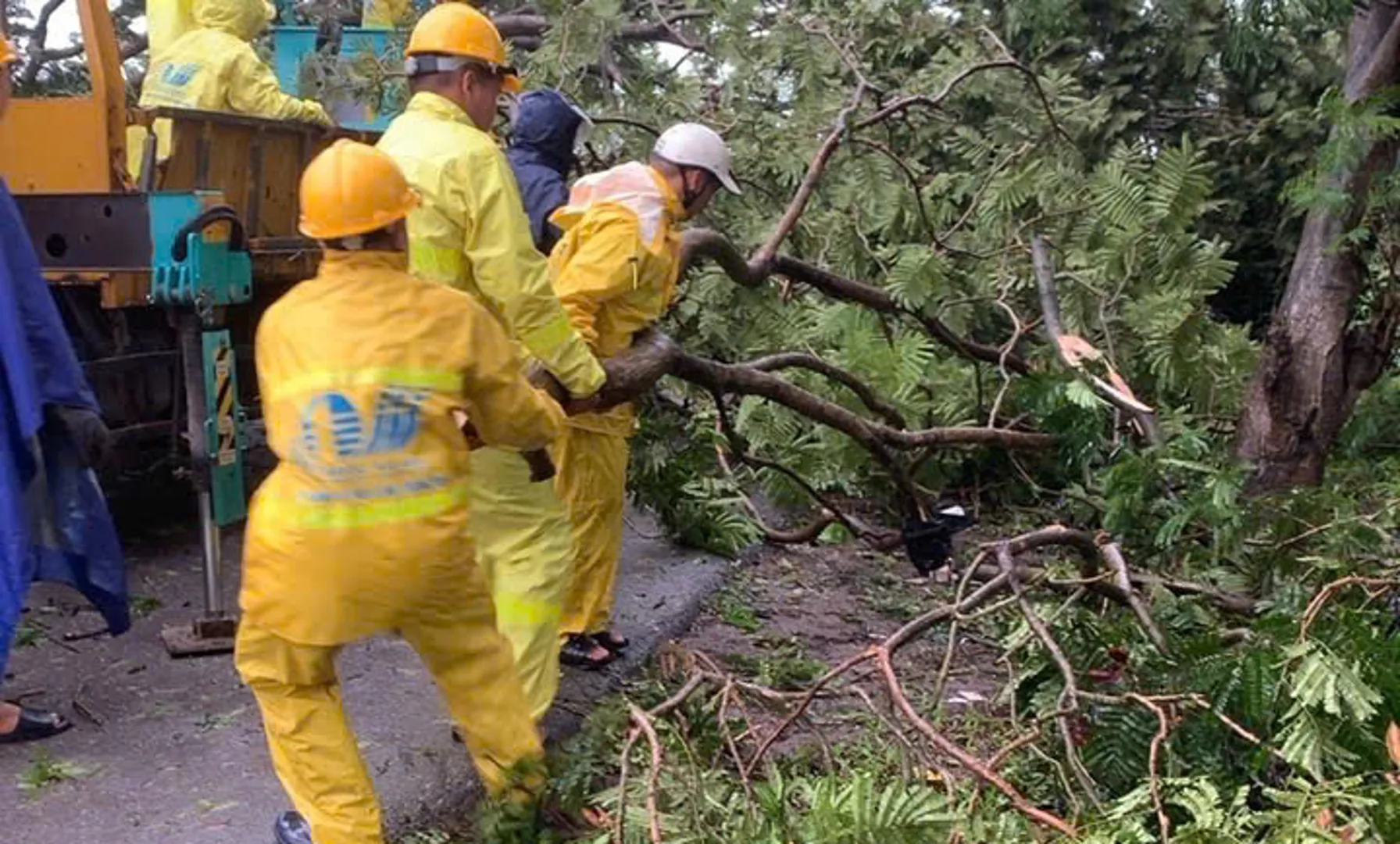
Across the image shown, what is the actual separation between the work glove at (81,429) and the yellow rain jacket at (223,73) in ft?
7.45

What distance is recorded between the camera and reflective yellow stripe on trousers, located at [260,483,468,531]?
2.94 metres

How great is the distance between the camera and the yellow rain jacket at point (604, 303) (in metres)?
4.22

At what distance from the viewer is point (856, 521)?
6098 mm

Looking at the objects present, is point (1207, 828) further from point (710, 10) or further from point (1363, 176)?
point (710, 10)

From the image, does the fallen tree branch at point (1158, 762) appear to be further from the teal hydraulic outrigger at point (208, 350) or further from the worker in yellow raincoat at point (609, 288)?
the teal hydraulic outrigger at point (208, 350)

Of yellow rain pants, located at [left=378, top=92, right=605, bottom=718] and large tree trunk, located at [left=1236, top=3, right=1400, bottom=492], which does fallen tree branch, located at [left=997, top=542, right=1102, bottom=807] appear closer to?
yellow rain pants, located at [left=378, top=92, right=605, bottom=718]

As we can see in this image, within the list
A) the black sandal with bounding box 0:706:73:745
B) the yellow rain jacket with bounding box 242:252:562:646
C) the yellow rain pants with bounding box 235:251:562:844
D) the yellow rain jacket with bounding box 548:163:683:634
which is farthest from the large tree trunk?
the black sandal with bounding box 0:706:73:745

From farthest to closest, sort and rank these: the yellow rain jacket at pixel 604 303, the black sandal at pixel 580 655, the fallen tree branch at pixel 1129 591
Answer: the black sandal at pixel 580 655 → the yellow rain jacket at pixel 604 303 → the fallen tree branch at pixel 1129 591

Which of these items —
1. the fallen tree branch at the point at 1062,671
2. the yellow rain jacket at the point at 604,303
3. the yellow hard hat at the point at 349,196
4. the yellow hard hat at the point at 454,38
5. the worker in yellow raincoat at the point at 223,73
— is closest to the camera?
the yellow hard hat at the point at 349,196

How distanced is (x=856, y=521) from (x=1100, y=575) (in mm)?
2173

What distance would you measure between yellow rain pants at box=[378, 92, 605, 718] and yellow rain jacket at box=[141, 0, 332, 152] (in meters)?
2.42

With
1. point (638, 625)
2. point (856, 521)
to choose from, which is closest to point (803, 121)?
point (856, 521)

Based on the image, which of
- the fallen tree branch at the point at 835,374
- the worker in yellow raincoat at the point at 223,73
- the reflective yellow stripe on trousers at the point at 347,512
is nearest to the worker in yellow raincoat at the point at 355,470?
the reflective yellow stripe on trousers at the point at 347,512

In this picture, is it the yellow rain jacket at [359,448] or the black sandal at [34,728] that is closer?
the yellow rain jacket at [359,448]
